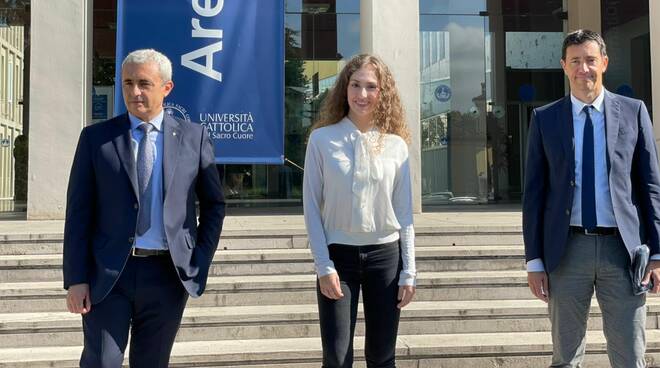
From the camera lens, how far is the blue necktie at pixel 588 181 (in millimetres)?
2965

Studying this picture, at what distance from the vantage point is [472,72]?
13.9 metres

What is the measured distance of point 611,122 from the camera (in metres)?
3.00

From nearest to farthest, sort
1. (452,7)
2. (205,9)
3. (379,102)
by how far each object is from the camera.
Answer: (379,102) → (205,9) → (452,7)

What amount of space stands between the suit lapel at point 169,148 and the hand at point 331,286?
2.65 feet

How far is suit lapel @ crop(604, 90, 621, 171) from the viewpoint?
296cm

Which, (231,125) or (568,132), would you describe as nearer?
(568,132)

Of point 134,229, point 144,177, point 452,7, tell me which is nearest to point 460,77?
point 452,7

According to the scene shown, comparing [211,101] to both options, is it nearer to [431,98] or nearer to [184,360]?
[184,360]

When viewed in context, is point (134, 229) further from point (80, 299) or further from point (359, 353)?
point (359, 353)

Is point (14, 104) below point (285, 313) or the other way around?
the other way around

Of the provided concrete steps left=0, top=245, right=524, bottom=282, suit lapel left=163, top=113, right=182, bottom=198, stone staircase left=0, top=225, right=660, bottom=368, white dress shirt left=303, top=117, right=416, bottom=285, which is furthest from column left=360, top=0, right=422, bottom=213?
suit lapel left=163, top=113, right=182, bottom=198

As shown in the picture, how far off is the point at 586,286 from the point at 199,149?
1940mm

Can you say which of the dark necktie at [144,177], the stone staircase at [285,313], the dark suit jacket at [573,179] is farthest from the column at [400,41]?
the dark necktie at [144,177]

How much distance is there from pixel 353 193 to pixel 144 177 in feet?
3.12
